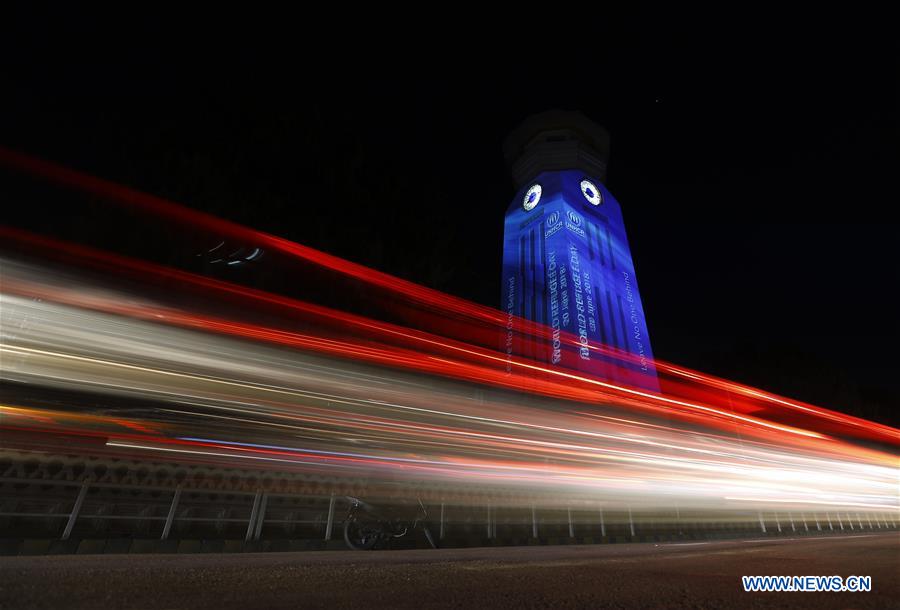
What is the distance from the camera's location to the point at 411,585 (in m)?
2.41

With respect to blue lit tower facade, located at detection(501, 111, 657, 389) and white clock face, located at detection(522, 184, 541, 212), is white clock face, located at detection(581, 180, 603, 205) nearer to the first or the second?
blue lit tower facade, located at detection(501, 111, 657, 389)

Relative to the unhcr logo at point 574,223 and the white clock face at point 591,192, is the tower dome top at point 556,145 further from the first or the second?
the unhcr logo at point 574,223

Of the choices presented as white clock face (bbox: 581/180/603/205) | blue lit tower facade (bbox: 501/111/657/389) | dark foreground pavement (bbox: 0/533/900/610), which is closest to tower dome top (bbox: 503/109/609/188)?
blue lit tower facade (bbox: 501/111/657/389)

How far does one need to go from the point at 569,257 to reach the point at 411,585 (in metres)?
39.3

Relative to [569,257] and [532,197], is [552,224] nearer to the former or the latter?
[569,257]

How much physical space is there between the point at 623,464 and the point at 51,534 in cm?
983

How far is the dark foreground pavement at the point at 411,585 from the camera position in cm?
196

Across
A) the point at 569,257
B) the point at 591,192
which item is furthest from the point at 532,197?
the point at 569,257

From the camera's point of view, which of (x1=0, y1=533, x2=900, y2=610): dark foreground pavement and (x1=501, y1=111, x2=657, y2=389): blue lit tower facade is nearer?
(x1=0, y1=533, x2=900, y2=610): dark foreground pavement

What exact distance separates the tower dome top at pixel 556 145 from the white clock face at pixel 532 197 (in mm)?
3701

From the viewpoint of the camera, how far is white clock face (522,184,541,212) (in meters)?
48.0

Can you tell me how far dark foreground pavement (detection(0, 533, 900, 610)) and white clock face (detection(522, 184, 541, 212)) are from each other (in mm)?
47040

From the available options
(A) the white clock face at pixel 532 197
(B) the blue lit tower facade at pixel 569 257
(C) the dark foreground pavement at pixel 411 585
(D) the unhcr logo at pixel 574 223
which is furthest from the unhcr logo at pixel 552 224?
(C) the dark foreground pavement at pixel 411 585

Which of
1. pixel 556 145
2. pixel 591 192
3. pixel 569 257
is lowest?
pixel 569 257
